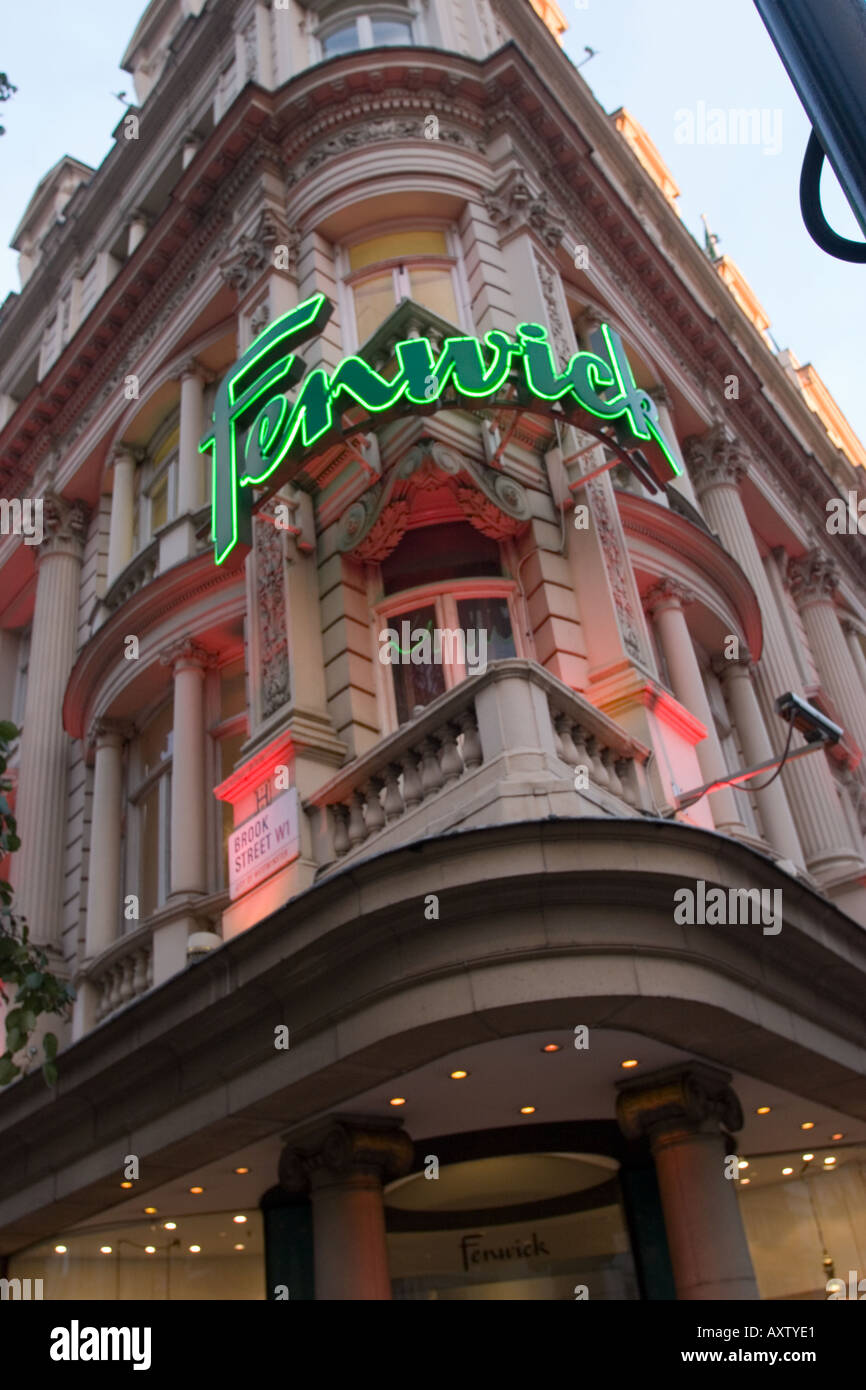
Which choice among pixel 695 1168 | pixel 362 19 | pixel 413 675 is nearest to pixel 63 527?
pixel 362 19

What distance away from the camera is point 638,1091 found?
10117mm

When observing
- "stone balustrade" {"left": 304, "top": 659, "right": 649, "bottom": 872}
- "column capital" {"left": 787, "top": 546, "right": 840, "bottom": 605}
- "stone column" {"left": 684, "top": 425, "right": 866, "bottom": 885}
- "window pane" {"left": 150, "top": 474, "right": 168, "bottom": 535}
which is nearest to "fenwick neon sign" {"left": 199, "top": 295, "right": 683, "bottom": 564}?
"stone balustrade" {"left": 304, "top": 659, "right": 649, "bottom": 872}

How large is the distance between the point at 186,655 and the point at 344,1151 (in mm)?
7855

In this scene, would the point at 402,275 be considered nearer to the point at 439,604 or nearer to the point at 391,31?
the point at 439,604

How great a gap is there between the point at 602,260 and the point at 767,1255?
1568cm

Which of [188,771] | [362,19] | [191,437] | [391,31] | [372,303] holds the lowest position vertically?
[188,771]

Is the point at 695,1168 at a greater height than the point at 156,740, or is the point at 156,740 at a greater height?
the point at 156,740

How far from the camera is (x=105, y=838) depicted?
1639cm

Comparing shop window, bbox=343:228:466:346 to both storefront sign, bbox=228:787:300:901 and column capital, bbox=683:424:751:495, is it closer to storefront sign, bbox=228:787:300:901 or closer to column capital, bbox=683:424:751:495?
storefront sign, bbox=228:787:300:901

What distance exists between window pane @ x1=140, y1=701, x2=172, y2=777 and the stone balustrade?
18.9 feet

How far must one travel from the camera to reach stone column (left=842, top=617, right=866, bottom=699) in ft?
90.2

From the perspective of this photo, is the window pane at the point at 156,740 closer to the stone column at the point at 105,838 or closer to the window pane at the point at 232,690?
the stone column at the point at 105,838
